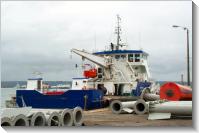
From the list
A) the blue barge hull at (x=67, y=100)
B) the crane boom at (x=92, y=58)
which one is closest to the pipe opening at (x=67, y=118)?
the blue barge hull at (x=67, y=100)

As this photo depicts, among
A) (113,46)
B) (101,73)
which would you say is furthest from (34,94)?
(113,46)

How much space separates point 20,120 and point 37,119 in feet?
1.75

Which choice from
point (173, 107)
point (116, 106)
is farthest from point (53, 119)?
point (116, 106)

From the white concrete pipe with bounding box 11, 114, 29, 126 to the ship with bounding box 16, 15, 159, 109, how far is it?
284 inches

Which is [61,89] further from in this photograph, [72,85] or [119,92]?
[119,92]

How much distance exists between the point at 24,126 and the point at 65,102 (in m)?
7.37

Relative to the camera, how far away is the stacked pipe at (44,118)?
736 cm

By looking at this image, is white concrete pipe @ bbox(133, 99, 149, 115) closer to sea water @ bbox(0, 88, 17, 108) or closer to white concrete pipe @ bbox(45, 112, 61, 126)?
white concrete pipe @ bbox(45, 112, 61, 126)

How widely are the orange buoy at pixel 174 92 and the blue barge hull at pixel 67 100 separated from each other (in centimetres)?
445

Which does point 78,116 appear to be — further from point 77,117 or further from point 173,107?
point 173,107

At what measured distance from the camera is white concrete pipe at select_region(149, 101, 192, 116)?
9.66 metres

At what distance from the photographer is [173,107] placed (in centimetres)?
995

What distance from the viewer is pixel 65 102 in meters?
14.9

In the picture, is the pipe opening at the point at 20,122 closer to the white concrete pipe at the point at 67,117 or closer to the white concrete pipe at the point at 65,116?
the white concrete pipe at the point at 65,116
